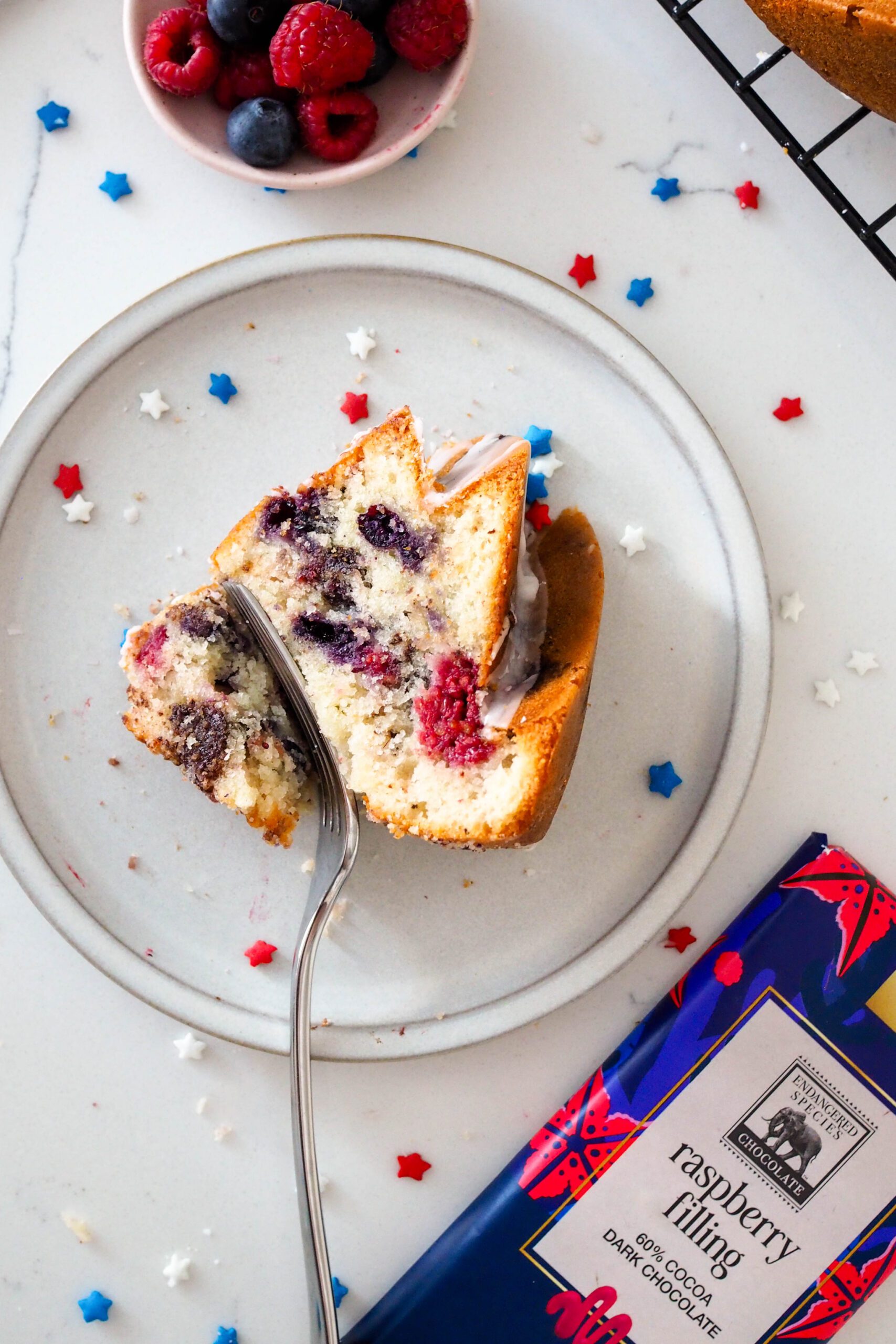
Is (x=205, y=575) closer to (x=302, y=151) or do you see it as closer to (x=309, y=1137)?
(x=302, y=151)

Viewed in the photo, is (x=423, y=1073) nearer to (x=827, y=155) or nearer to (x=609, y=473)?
(x=609, y=473)

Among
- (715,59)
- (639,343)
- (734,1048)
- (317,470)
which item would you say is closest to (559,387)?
(639,343)

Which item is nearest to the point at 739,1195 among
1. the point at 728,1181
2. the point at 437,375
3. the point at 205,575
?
the point at 728,1181

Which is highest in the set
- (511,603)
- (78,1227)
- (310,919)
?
(511,603)

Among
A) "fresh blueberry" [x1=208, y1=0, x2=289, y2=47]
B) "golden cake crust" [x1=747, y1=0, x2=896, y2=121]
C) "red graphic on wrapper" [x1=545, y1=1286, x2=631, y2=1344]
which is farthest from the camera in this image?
Answer: "red graphic on wrapper" [x1=545, y1=1286, x2=631, y2=1344]

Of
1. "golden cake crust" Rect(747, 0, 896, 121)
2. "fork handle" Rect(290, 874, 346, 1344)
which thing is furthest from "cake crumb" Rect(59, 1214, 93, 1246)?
"golden cake crust" Rect(747, 0, 896, 121)

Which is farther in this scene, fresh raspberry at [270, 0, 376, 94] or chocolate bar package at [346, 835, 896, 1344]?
chocolate bar package at [346, 835, 896, 1344]

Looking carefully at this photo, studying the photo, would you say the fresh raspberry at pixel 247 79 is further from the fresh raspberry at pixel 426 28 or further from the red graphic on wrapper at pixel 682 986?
the red graphic on wrapper at pixel 682 986

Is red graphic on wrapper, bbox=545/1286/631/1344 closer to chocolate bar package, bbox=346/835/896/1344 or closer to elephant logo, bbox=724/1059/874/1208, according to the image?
chocolate bar package, bbox=346/835/896/1344
